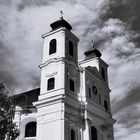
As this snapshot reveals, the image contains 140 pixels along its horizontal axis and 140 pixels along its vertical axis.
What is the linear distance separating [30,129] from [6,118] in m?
10.8

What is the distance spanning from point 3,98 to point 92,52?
1993cm

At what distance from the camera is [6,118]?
898 inches

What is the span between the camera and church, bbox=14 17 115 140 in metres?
29.5

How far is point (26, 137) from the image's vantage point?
32.3 meters

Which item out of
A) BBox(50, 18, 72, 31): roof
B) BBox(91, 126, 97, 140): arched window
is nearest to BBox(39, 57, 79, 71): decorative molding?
BBox(50, 18, 72, 31): roof

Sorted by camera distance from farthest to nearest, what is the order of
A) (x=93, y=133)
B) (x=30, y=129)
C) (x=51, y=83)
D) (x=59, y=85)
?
(x=30, y=129), (x=93, y=133), (x=51, y=83), (x=59, y=85)

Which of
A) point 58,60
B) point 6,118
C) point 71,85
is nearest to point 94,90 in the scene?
point 71,85

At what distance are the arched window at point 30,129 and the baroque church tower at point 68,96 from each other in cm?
313

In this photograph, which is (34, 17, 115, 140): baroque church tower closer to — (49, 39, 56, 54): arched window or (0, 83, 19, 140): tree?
(49, 39, 56, 54): arched window

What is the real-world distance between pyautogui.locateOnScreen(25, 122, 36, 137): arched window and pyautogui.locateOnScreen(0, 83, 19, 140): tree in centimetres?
960

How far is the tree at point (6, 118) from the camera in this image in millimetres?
22453

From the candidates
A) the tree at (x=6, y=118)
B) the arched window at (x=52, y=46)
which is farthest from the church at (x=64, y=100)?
the tree at (x=6, y=118)

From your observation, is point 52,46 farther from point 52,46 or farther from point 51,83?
point 51,83

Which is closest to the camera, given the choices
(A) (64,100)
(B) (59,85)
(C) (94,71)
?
(A) (64,100)
